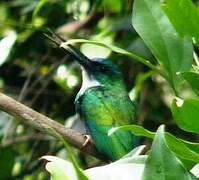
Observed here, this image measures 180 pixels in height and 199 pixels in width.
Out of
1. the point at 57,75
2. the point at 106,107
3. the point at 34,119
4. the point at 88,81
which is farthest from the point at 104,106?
the point at 34,119

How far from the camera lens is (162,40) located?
134 centimetres

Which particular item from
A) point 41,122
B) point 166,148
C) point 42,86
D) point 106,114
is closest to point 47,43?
point 42,86

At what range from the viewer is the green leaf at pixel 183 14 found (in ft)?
4.14

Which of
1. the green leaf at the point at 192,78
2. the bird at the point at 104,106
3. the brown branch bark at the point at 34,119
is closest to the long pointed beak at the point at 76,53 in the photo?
the bird at the point at 104,106

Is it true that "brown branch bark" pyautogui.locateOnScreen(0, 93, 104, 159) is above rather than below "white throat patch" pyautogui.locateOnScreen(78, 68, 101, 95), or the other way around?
above

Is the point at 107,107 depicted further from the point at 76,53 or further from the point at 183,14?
A: the point at 183,14

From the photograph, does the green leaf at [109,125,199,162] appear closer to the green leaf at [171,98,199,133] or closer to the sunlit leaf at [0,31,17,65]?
the green leaf at [171,98,199,133]

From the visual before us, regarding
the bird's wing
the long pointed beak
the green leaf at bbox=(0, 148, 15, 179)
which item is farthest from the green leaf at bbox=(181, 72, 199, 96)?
the green leaf at bbox=(0, 148, 15, 179)

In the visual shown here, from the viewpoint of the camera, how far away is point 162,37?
4.39 ft

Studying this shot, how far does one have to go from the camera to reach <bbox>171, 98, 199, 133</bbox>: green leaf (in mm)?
1139

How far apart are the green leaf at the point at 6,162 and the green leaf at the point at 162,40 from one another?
1.33 meters

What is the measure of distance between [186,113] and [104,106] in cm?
121

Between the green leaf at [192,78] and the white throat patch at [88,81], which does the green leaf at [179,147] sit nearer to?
the green leaf at [192,78]

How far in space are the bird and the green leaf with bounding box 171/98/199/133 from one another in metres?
0.82
